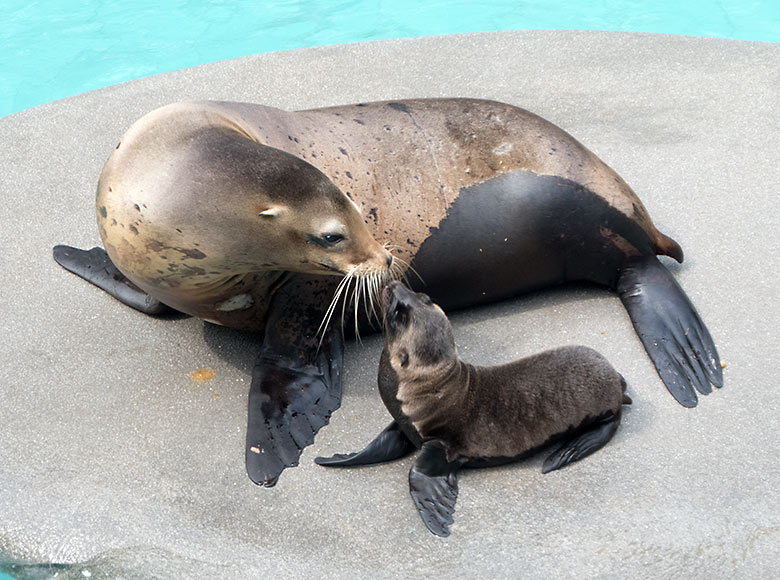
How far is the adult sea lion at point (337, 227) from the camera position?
3.47 m

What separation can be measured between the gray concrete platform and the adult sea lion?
0.11 metres

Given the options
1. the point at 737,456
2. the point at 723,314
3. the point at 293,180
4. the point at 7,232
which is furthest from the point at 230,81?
the point at 737,456

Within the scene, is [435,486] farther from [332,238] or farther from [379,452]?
[332,238]

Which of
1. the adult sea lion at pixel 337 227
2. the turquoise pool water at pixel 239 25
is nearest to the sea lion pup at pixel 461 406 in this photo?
the adult sea lion at pixel 337 227

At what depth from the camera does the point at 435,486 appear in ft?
10.7

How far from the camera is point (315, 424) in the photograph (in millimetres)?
3652

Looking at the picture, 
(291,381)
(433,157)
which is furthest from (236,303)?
(433,157)

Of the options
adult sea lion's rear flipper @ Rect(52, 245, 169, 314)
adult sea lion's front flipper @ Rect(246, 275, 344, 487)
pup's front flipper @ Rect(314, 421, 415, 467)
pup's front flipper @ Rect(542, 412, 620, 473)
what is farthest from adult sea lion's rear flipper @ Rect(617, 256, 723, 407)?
adult sea lion's rear flipper @ Rect(52, 245, 169, 314)

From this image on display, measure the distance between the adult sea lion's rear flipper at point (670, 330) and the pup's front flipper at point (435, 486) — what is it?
0.99m

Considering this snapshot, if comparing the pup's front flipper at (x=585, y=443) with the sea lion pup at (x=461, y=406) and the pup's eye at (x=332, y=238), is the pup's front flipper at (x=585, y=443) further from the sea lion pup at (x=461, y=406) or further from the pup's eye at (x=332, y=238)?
the pup's eye at (x=332, y=238)

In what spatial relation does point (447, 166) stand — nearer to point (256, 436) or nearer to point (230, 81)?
point (256, 436)

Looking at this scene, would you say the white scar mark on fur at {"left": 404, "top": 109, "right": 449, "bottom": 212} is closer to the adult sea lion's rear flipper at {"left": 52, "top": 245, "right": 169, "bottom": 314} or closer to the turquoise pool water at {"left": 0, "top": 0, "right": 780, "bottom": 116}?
the adult sea lion's rear flipper at {"left": 52, "top": 245, "right": 169, "bottom": 314}

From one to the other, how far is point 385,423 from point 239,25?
7.54m

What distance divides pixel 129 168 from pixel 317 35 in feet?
22.5
